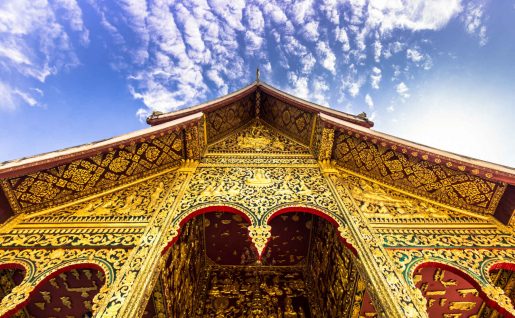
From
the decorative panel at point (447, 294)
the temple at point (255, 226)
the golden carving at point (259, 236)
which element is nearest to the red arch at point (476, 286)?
the temple at point (255, 226)

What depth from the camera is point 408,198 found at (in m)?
3.85

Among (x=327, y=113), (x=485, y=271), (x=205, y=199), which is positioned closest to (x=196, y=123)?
(x=205, y=199)

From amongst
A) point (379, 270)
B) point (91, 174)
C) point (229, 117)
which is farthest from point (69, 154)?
point (379, 270)

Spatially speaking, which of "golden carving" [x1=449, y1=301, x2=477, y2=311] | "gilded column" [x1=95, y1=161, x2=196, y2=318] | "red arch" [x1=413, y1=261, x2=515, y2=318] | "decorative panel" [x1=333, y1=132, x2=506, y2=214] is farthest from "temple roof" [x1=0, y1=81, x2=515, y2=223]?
"golden carving" [x1=449, y1=301, x2=477, y2=311]

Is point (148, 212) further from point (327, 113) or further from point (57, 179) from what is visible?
point (327, 113)

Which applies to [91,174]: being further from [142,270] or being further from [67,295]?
[142,270]

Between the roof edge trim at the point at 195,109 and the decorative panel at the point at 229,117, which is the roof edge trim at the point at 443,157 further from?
the decorative panel at the point at 229,117

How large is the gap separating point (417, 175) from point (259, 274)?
3.43 metres

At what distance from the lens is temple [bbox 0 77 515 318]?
2658mm

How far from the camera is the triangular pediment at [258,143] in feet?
16.7

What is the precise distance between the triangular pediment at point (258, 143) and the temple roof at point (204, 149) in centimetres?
23

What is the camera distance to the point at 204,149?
4934mm

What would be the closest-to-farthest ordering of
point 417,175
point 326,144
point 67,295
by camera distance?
point 67,295, point 417,175, point 326,144

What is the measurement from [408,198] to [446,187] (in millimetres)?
501
